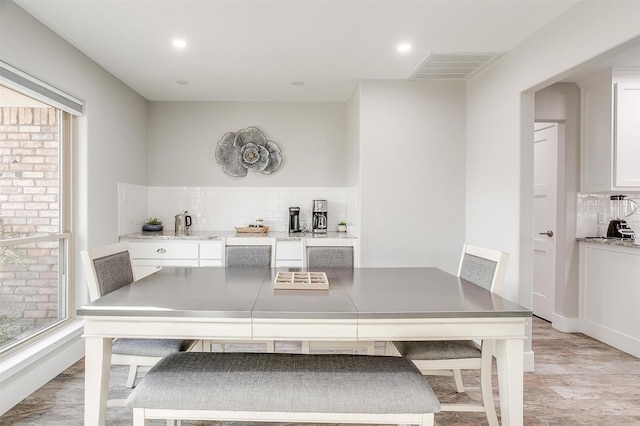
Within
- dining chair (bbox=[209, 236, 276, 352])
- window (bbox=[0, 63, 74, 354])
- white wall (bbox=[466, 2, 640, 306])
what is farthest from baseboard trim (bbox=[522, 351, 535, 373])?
window (bbox=[0, 63, 74, 354])

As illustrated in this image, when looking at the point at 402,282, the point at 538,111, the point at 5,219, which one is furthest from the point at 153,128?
the point at 538,111

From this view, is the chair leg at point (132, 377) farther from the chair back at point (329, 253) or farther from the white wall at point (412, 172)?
the white wall at point (412, 172)

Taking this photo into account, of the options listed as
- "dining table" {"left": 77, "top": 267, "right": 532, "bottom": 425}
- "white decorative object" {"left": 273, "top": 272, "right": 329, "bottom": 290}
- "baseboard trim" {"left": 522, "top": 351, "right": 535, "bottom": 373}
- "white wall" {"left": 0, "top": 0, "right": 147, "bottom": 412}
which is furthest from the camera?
"baseboard trim" {"left": 522, "top": 351, "right": 535, "bottom": 373}

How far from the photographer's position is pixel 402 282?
7.03 feet

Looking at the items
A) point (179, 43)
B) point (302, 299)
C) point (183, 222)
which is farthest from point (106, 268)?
point (183, 222)

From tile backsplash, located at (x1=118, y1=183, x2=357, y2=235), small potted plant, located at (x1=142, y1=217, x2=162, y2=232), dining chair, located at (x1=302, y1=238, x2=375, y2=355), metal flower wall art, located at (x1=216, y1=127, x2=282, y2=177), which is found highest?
metal flower wall art, located at (x1=216, y1=127, x2=282, y2=177)

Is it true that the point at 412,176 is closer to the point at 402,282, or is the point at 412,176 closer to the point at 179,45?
the point at 402,282

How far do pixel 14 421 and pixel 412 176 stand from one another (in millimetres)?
3293

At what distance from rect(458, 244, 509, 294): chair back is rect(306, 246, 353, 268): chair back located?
0.75 meters

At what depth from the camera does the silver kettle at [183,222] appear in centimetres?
437

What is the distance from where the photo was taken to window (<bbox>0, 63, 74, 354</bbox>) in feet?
7.99

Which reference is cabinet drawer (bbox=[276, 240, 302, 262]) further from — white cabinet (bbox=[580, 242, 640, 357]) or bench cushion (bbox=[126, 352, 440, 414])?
white cabinet (bbox=[580, 242, 640, 357])

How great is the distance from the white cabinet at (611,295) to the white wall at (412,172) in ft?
3.94

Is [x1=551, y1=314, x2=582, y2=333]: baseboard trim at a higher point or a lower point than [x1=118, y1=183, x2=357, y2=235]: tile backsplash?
lower
